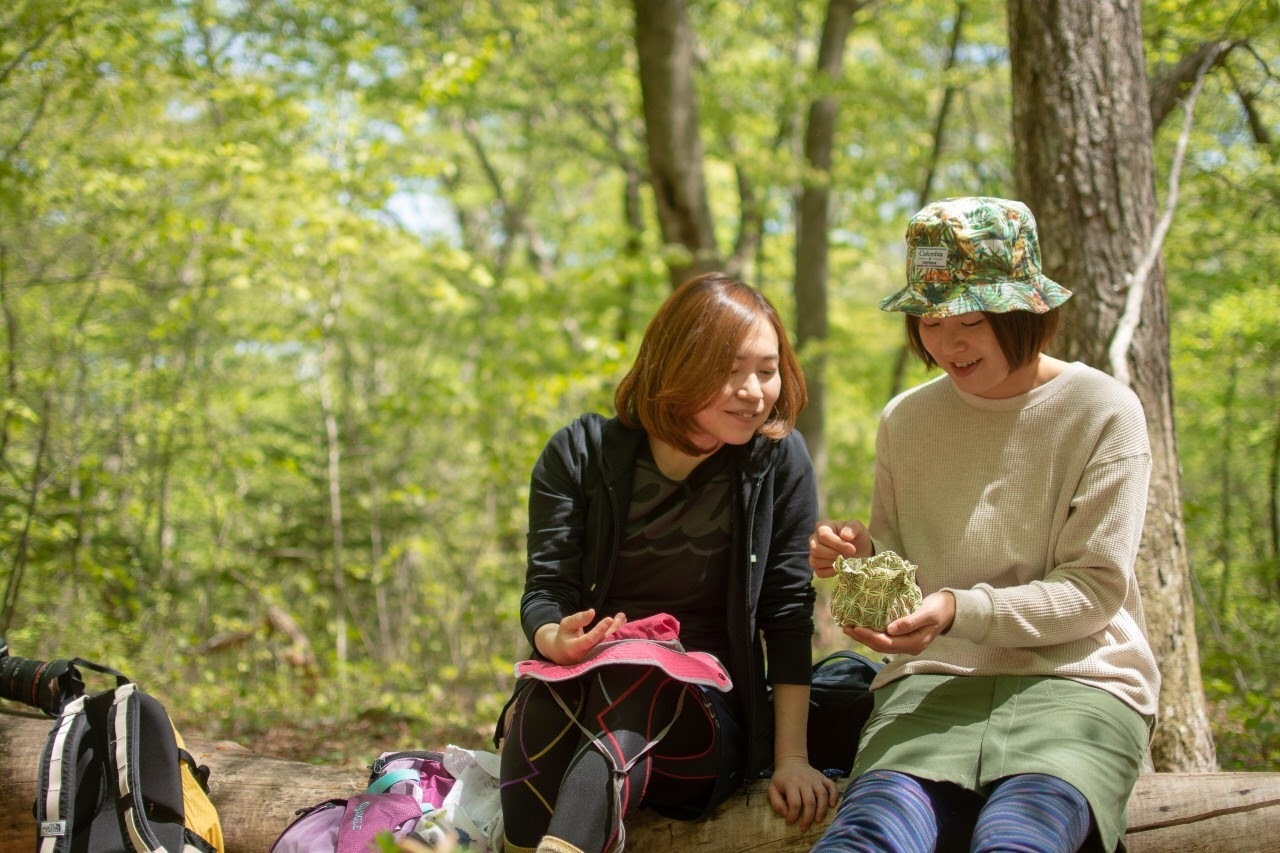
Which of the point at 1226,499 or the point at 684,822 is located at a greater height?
the point at 1226,499

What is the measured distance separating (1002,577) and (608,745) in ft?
3.04

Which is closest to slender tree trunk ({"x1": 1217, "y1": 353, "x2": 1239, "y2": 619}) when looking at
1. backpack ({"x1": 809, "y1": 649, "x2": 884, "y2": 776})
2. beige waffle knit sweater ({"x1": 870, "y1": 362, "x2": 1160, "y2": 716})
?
backpack ({"x1": 809, "y1": 649, "x2": 884, "y2": 776})

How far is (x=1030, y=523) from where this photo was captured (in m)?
2.14

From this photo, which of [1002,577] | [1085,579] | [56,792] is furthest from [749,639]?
[56,792]

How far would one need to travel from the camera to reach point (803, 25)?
10062 mm

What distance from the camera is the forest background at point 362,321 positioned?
197 inches

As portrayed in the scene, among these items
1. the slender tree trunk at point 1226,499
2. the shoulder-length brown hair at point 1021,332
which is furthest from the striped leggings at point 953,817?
the slender tree trunk at point 1226,499

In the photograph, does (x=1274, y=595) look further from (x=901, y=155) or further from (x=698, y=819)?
(x=901, y=155)

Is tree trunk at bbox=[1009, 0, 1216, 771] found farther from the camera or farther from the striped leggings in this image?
the camera

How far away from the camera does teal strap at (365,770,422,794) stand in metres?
2.51

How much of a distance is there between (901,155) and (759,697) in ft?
27.6

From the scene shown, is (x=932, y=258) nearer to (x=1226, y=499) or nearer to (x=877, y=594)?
(x=877, y=594)

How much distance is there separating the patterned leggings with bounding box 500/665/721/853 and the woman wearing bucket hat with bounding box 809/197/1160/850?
382 mm

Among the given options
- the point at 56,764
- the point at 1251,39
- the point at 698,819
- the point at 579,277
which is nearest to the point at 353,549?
the point at 579,277
